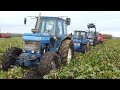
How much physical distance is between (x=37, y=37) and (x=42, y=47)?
0.37 metres

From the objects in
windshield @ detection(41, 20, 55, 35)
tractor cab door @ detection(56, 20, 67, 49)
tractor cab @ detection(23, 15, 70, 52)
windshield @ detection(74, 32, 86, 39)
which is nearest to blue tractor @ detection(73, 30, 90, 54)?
windshield @ detection(74, 32, 86, 39)

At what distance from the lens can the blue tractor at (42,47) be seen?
852 centimetres

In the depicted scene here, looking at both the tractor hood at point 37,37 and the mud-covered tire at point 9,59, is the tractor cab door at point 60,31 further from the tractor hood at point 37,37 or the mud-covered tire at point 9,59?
the mud-covered tire at point 9,59

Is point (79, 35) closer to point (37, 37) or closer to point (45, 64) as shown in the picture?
point (37, 37)

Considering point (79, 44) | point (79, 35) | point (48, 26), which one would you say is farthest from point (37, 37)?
point (79, 35)

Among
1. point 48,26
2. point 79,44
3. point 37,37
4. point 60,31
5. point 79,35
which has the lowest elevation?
point 79,44

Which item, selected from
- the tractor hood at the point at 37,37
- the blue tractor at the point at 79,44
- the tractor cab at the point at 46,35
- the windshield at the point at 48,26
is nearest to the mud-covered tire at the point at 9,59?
the tractor cab at the point at 46,35

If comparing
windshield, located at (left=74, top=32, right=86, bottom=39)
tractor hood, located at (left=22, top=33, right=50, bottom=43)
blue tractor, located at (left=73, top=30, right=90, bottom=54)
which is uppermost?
tractor hood, located at (left=22, top=33, right=50, bottom=43)

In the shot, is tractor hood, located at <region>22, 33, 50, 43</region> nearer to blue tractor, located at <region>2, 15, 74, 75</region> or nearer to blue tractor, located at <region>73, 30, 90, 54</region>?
blue tractor, located at <region>2, 15, 74, 75</region>

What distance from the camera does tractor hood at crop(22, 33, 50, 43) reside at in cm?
884

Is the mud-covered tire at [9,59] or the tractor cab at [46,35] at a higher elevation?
the tractor cab at [46,35]

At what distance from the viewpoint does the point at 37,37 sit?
8.84 m
